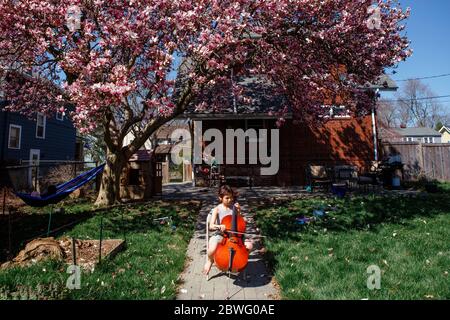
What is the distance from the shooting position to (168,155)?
133 ft

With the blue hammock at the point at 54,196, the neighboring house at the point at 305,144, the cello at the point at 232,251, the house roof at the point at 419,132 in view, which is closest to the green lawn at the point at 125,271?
the cello at the point at 232,251

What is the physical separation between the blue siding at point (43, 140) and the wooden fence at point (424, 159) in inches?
767

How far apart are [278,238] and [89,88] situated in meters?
5.35

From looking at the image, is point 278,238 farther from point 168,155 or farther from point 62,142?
point 168,155

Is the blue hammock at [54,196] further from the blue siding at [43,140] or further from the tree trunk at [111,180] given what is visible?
the blue siding at [43,140]

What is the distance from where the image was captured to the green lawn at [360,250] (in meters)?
3.65

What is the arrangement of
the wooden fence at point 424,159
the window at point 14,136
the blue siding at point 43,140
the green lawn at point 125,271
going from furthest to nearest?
the window at point 14,136 → the blue siding at point 43,140 → the wooden fence at point 424,159 → the green lawn at point 125,271

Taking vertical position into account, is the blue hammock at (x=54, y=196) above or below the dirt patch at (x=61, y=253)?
above

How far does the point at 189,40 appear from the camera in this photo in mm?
8211

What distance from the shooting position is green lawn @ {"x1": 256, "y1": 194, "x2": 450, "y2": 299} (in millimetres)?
3650

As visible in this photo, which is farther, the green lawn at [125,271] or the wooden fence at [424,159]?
the wooden fence at [424,159]

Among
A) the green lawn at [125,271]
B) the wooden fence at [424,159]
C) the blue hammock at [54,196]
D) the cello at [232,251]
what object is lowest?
the green lawn at [125,271]
